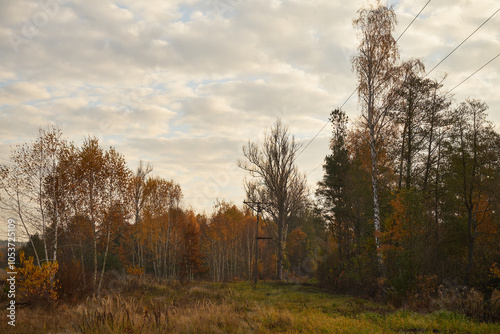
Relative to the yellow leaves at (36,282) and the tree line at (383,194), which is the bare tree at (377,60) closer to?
the tree line at (383,194)

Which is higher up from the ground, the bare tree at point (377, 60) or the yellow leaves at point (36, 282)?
the bare tree at point (377, 60)

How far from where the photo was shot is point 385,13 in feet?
68.4

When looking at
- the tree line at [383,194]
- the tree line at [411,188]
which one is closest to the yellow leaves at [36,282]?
the tree line at [383,194]

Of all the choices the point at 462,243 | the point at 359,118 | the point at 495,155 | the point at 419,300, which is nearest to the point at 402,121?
the point at 359,118

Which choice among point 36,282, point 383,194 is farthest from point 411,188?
point 36,282

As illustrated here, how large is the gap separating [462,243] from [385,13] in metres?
14.9

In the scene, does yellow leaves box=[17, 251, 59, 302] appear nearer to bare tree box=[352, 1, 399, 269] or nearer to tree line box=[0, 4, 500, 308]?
tree line box=[0, 4, 500, 308]

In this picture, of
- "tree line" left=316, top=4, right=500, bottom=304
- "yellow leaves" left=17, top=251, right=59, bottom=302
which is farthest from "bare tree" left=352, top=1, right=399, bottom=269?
"yellow leaves" left=17, top=251, right=59, bottom=302

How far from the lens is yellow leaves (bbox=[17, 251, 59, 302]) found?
13969 millimetres

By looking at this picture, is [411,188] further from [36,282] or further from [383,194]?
[36,282]

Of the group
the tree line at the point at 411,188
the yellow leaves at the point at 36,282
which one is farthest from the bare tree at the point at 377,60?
the yellow leaves at the point at 36,282

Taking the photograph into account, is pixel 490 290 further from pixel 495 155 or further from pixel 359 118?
pixel 359 118

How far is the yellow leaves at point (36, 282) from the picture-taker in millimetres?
13969

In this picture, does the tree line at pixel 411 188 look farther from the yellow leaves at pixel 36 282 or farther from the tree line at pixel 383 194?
the yellow leaves at pixel 36 282
